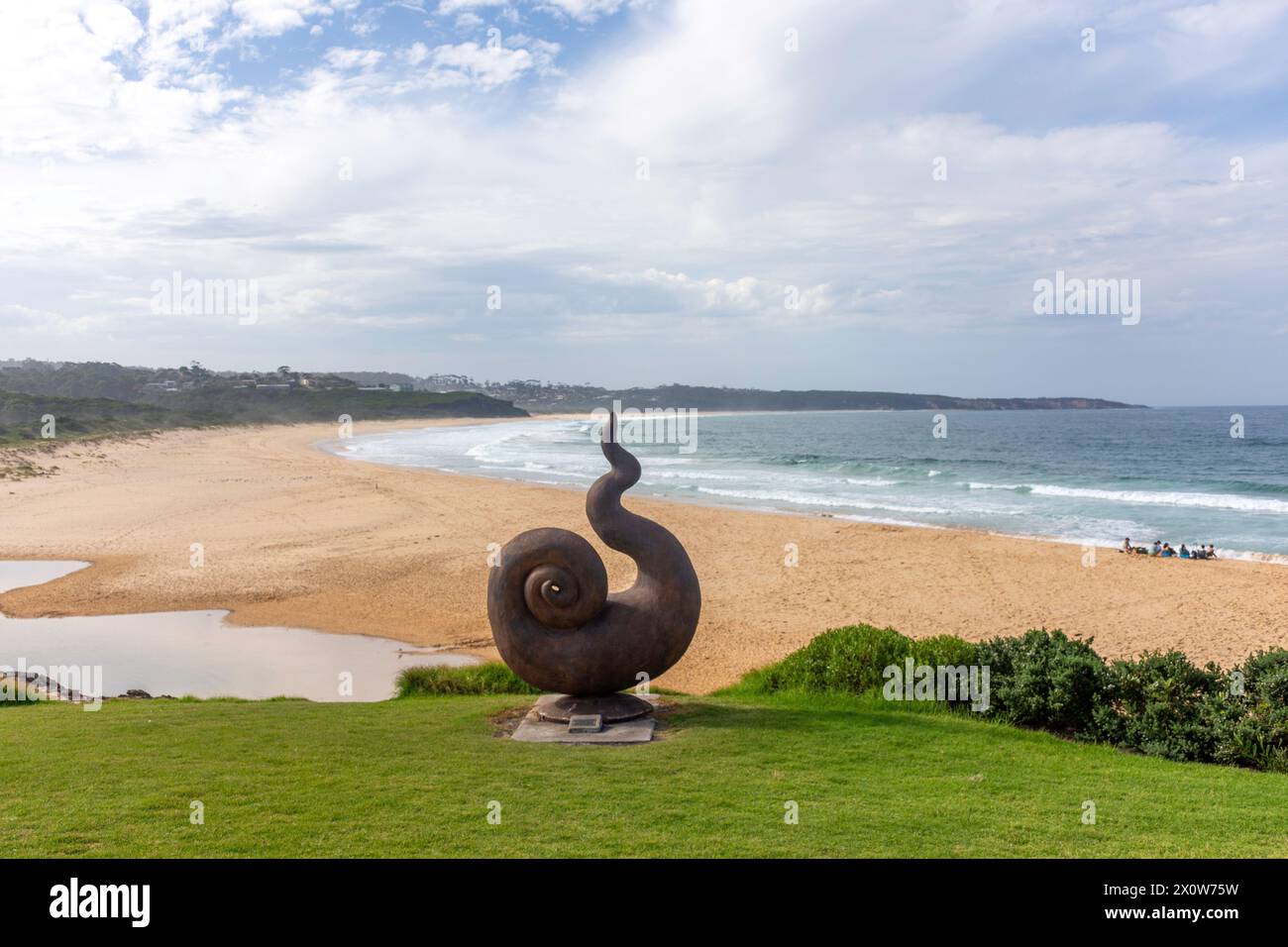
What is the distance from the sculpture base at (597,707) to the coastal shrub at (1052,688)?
3.69 metres

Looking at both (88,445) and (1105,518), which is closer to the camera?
(1105,518)

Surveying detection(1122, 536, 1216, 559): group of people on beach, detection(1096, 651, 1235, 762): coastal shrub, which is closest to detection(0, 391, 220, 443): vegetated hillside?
detection(1122, 536, 1216, 559): group of people on beach

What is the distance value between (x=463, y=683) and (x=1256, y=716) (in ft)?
28.9

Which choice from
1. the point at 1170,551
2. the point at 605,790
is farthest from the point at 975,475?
the point at 605,790

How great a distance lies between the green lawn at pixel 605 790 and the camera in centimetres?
568

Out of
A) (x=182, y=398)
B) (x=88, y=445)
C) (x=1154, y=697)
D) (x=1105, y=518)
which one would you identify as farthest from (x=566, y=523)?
(x=182, y=398)

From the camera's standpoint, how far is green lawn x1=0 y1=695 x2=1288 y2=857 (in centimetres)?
568

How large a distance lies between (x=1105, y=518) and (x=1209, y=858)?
3174 cm

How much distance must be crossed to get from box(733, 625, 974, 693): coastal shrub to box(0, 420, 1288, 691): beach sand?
2.35 meters

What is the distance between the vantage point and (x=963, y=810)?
21.2 feet

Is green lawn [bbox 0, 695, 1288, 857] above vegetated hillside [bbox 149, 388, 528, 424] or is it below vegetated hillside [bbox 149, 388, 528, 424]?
below

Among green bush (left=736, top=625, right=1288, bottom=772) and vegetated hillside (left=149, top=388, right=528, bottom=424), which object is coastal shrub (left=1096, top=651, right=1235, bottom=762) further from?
vegetated hillside (left=149, top=388, right=528, bottom=424)

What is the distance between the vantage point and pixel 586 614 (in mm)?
8781

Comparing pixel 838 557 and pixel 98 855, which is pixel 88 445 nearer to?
pixel 838 557
